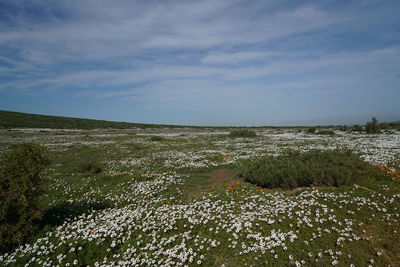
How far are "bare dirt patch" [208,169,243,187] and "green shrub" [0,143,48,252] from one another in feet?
26.5

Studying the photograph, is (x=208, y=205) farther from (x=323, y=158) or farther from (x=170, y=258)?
(x=323, y=158)

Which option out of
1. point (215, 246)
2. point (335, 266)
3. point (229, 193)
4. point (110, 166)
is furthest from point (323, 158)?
point (110, 166)

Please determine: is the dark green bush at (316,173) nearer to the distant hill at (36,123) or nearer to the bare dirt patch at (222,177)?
the bare dirt patch at (222,177)

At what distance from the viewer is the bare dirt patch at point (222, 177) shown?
1231 cm

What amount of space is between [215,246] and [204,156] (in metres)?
13.0

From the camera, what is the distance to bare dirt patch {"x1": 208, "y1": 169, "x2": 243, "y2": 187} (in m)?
12.3

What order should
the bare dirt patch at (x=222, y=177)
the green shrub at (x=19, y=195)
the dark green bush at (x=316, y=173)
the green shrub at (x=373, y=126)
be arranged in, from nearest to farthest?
A: the green shrub at (x=19, y=195)
the dark green bush at (x=316, y=173)
the bare dirt patch at (x=222, y=177)
the green shrub at (x=373, y=126)

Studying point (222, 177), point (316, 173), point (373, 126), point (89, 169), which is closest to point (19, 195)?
point (222, 177)

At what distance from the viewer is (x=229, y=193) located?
9.66 meters

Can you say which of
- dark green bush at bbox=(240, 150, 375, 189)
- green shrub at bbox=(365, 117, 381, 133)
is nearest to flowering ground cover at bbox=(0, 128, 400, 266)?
dark green bush at bbox=(240, 150, 375, 189)

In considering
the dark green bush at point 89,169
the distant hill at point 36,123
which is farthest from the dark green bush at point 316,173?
the distant hill at point 36,123

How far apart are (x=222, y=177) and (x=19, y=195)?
9.91m

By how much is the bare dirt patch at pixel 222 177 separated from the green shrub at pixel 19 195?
318 inches

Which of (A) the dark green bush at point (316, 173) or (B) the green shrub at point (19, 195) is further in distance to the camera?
(A) the dark green bush at point (316, 173)
